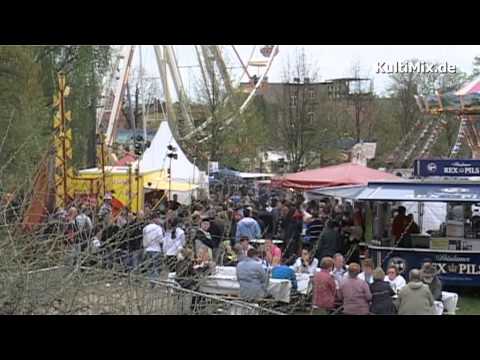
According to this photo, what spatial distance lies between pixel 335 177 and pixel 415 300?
34.6 ft

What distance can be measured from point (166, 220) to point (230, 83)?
85.6ft

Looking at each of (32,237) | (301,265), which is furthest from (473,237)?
(32,237)

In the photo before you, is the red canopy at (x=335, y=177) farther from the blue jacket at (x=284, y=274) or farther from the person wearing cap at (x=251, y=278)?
the person wearing cap at (x=251, y=278)

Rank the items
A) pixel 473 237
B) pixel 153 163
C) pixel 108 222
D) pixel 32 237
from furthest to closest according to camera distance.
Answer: pixel 153 163
pixel 473 237
pixel 108 222
pixel 32 237

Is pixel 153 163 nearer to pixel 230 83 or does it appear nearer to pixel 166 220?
pixel 166 220

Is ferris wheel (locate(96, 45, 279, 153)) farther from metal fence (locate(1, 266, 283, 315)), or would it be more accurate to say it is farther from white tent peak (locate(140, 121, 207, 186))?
metal fence (locate(1, 266, 283, 315))

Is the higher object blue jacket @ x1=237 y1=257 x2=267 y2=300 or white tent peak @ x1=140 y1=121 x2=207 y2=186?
white tent peak @ x1=140 y1=121 x2=207 y2=186

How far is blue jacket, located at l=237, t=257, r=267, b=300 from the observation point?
918cm

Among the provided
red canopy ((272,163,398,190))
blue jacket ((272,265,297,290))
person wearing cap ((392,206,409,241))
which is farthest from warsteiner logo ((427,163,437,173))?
blue jacket ((272,265,297,290))

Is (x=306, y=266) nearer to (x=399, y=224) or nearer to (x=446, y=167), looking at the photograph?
(x=399, y=224)

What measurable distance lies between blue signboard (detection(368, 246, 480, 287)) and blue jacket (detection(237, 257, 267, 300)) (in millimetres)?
4212

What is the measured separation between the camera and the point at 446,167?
1446 cm
